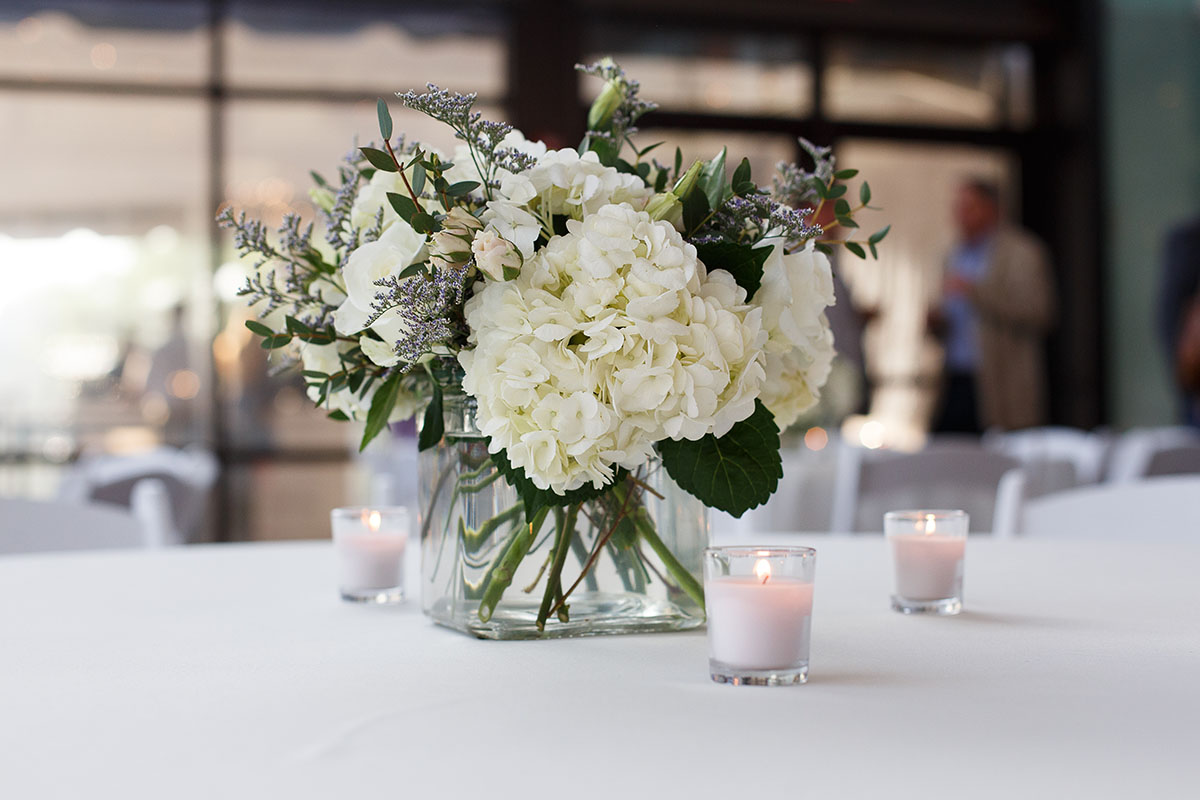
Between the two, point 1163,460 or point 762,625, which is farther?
point 1163,460

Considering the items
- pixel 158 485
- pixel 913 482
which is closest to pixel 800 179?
pixel 913 482

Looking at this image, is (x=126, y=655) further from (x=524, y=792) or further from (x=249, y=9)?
(x=249, y=9)

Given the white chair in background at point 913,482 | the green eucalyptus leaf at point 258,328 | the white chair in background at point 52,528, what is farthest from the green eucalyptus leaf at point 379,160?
the white chair in background at point 913,482

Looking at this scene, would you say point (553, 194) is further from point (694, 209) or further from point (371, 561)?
point (371, 561)

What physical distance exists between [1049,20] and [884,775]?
22.3 ft

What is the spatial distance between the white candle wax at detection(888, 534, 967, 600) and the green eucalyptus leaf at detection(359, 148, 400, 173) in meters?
0.49

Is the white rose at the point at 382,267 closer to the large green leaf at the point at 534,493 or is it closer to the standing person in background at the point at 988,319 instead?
the large green leaf at the point at 534,493

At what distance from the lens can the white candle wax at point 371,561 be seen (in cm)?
108

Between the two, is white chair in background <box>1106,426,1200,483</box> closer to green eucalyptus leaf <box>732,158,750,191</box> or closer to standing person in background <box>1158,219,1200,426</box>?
standing person in background <box>1158,219,1200,426</box>

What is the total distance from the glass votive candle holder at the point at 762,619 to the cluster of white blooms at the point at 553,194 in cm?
23

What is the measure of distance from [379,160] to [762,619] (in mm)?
356

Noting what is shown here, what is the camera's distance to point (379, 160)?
0.79 meters

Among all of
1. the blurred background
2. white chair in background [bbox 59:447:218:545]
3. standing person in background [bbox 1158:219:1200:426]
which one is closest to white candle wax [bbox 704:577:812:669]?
white chair in background [bbox 59:447:218:545]

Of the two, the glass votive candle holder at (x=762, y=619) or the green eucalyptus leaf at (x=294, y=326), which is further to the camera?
the green eucalyptus leaf at (x=294, y=326)
